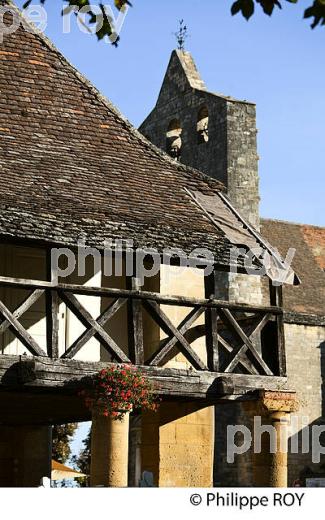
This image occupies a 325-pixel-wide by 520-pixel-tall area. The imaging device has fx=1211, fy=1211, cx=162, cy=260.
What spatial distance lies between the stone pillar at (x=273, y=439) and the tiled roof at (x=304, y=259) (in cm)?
1573

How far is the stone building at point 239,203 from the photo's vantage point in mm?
29125

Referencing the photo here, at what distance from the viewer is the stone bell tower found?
97.5 ft

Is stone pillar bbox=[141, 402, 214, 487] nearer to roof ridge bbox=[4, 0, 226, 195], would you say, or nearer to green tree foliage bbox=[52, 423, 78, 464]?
roof ridge bbox=[4, 0, 226, 195]

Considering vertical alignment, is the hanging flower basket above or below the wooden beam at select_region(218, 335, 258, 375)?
below

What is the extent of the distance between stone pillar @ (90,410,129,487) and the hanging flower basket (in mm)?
127

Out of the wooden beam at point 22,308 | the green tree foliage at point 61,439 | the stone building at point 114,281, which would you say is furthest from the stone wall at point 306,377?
the wooden beam at point 22,308

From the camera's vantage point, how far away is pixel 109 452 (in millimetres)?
13484

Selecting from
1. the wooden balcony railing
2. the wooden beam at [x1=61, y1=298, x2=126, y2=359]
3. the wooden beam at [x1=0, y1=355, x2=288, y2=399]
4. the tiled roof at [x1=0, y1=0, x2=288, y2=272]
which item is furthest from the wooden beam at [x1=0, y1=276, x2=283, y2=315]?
the wooden beam at [x1=0, y1=355, x2=288, y2=399]

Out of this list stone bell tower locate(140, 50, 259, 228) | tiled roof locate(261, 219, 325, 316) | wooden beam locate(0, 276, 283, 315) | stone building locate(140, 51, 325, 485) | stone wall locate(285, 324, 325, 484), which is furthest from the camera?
tiled roof locate(261, 219, 325, 316)

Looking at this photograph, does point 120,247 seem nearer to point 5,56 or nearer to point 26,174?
point 26,174

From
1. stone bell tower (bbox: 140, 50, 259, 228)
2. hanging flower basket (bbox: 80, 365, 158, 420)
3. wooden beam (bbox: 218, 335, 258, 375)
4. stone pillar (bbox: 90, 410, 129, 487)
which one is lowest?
stone pillar (bbox: 90, 410, 129, 487)

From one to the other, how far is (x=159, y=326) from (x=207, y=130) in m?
16.5

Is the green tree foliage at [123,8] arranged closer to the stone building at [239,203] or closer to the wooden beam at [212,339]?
the wooden beam at [212,339]

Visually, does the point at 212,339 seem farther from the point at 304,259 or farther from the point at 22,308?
the point at 304,259
